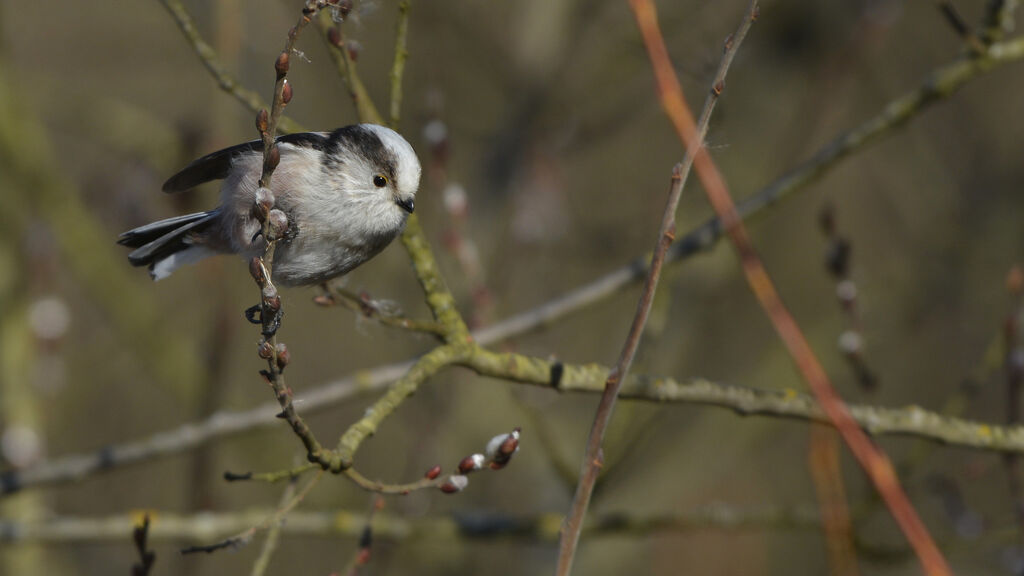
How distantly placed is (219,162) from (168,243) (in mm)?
275

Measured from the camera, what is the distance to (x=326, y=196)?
1811 millimetres

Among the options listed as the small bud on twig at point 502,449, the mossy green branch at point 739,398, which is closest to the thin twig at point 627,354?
the small bud on twig at point 502,449

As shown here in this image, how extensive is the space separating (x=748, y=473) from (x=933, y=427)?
4.08 meters

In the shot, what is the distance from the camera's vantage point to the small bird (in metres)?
1.78

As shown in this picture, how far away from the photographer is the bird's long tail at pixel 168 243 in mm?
1941

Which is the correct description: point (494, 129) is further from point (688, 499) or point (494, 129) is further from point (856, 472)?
point (856, 472)

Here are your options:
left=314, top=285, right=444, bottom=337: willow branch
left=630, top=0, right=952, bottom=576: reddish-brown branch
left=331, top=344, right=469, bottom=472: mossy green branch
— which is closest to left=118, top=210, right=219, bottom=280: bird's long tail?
left=314, top=285, right=444, bottom=337: willow branch

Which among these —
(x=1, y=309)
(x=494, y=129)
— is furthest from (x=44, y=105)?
(x=494, y=129)

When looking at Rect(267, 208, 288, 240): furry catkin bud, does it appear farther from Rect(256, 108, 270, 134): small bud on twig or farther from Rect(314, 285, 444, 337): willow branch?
Rect(314, 285, 444, 337): willow branch

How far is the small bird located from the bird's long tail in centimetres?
1

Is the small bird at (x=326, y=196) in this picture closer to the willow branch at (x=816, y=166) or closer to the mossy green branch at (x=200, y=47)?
the mossy green branch at (x=200, y=47)

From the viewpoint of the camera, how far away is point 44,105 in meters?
3.70

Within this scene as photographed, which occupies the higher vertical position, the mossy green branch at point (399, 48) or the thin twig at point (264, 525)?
the mossy green branch at point (399, 48)

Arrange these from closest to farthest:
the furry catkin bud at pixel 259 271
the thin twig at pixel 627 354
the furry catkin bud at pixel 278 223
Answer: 1. the thin twig at pixel 627 354
2. the furry catkin bud at pixel 259 271
3. the furry catkin bud at pixel 278 223
